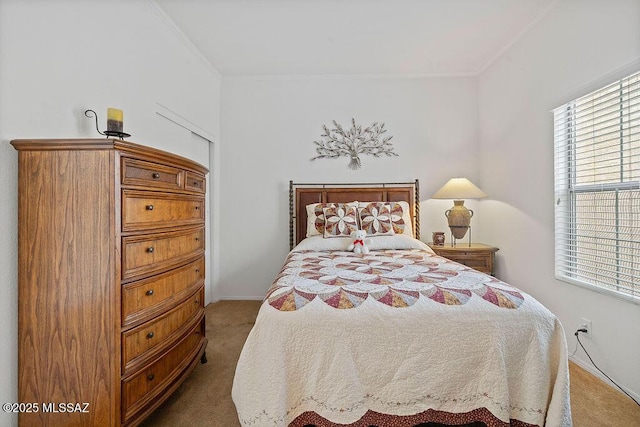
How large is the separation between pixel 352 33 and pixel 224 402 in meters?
3.05

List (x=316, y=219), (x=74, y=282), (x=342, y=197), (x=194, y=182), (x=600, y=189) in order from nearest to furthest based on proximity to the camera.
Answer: (x=74, y=282) < (x=194, y=182) < (x=600, y=189) < (x=316, y=219) < (x=342, y=197)

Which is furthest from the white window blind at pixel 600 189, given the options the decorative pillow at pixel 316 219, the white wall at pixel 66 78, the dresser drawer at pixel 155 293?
the white wall at pixel 66 78

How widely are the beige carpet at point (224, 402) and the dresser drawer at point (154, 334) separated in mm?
440

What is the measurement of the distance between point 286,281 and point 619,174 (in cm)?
224

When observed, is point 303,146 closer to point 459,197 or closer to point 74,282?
point 459,197

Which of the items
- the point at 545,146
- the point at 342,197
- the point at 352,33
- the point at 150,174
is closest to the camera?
the point at 150,174

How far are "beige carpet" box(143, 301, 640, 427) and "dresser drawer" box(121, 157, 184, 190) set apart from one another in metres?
1.26

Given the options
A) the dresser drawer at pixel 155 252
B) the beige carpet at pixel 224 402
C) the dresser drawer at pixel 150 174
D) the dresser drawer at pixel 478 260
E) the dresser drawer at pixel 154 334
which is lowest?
the beige carpet at pixel 224 402

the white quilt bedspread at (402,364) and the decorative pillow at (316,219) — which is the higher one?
the decorative pillow at (316,219)

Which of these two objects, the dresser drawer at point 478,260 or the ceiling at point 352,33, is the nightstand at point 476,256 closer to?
the dresser drawer at point 478,260

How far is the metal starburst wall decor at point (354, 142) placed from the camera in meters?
3.24

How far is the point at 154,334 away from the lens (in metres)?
1.32

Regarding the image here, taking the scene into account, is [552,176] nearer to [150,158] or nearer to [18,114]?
[150,158]

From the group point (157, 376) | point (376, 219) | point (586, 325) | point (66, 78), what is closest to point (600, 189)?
point (586, 325)
